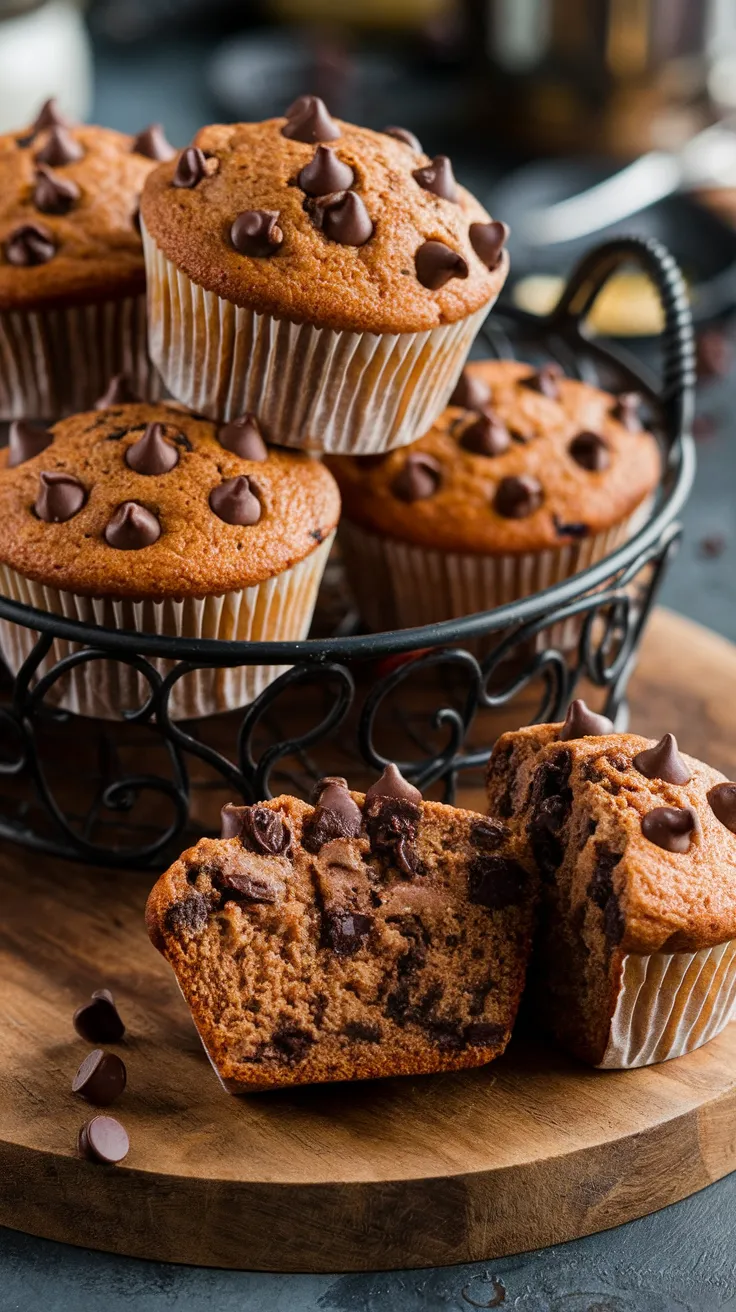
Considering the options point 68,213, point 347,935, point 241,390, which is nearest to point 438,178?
point 241,390

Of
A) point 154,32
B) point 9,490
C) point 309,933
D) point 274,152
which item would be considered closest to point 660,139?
Result: point 154,32

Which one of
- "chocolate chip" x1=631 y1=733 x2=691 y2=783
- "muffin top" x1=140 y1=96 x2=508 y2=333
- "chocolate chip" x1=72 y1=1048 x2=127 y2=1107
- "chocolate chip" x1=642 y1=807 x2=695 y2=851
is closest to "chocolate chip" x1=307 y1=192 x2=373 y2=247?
"muffin top" x1=140 y1=96 x2=508 y2=333

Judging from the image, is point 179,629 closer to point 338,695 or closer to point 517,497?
point 338,695

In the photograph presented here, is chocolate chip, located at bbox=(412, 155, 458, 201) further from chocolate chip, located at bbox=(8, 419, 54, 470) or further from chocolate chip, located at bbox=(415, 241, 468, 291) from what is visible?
chocolate chip, located at bbox=(8, 419, 54, 470)

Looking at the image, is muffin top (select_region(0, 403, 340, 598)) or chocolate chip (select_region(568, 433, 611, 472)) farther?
chocolate chip (select_region(568, 433, 611, 472))

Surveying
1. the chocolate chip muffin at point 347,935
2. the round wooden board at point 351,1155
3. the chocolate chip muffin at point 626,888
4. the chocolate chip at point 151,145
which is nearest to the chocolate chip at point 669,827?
the chocolate chip muffin at point 626,888

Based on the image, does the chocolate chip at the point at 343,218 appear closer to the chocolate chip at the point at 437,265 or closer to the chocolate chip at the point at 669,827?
the chocolate chip at the point at 437,265
